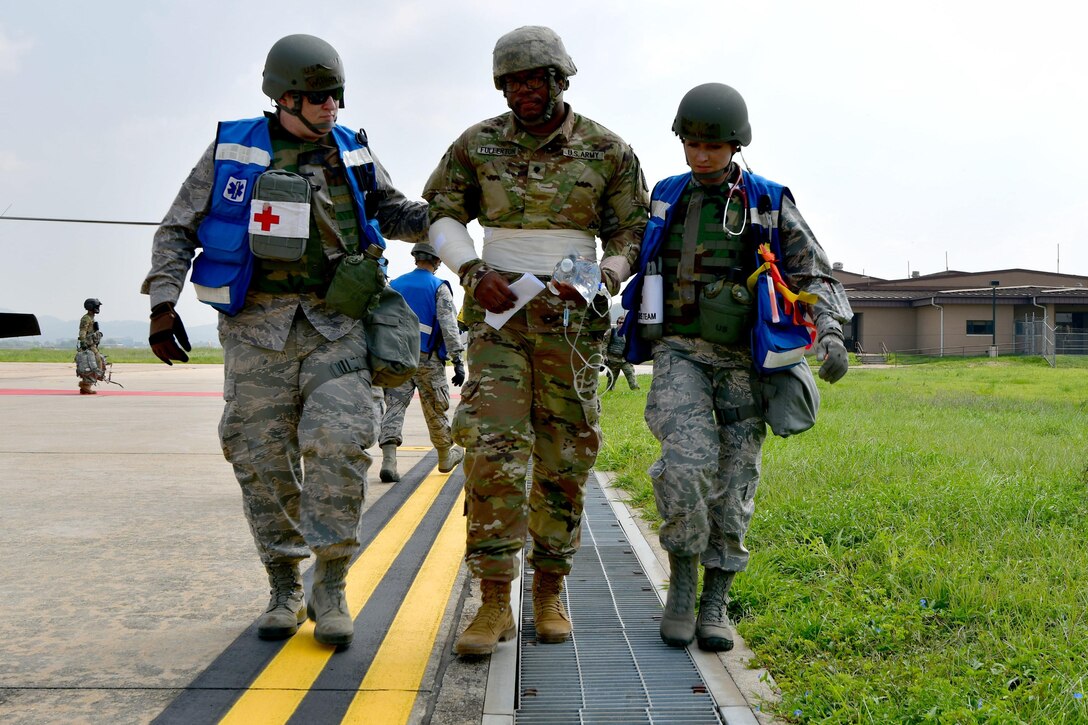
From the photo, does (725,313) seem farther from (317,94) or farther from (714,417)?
(317,94)

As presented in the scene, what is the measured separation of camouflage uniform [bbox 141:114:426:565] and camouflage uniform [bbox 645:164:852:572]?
47.8 inches

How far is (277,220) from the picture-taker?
3.96 meters

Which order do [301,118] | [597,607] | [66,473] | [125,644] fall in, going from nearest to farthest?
[125,644] → [301,118] → [597,607] → [66,473]

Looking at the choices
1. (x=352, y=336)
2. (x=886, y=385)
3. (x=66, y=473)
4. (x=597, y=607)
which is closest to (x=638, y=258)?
(x=352, y=336)

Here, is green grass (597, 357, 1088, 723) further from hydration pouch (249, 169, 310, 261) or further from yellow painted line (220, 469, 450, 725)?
hydration pouch (249, 169, 310, 261)

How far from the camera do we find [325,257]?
416 centimetres

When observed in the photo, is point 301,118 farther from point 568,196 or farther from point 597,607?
point 597,607

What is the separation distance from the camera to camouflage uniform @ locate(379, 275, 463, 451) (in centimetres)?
855

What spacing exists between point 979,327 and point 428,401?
149 ft

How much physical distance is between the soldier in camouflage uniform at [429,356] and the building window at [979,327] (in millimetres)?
44622

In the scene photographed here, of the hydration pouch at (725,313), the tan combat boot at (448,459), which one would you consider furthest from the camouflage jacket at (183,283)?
the tan combat boot at (448,459)

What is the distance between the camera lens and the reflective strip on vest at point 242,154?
13.3 feet

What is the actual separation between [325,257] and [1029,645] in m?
3.01

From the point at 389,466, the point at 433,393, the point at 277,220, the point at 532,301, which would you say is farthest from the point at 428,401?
the point at 277,220
